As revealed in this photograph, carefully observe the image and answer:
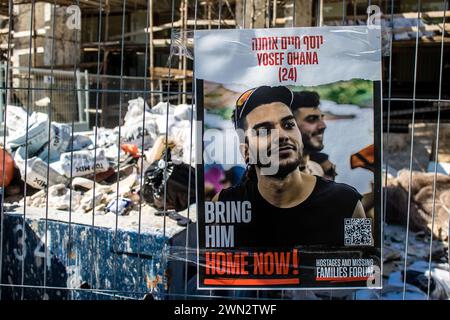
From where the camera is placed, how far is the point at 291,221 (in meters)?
3.13

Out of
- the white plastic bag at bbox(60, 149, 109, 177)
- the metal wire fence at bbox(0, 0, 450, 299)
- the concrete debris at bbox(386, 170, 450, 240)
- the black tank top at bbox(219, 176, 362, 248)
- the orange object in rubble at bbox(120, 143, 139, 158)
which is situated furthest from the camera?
the orange object in rubble at bbox(120, 143, 139, 158)

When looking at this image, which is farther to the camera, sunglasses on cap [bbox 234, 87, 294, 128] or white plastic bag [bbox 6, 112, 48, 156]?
white plastic bag [bbox 6, 112, 48, 156]

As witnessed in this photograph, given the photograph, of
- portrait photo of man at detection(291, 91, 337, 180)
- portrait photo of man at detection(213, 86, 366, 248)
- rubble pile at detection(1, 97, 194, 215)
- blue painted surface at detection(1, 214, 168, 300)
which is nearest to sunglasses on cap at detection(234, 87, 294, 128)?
portrait photo of man at detection(213, 86, 366, 248)

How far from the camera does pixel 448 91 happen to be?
15930 millimetres

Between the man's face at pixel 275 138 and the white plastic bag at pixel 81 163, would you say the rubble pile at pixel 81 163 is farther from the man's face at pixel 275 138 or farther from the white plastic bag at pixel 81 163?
the man's face at pixel 275 138

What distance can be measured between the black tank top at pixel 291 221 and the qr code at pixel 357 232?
29mm

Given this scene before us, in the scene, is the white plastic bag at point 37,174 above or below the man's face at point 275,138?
below

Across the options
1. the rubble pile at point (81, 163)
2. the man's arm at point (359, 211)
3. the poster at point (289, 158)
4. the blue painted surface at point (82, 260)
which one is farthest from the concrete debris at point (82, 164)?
the man's arm at point (359, 211)

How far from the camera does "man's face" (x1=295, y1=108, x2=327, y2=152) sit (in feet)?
9.99

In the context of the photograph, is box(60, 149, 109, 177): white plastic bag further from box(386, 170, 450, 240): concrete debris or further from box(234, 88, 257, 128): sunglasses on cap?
box(234, 88, 257, 128): sunglasses on cap

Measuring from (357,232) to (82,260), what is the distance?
94.5 inches

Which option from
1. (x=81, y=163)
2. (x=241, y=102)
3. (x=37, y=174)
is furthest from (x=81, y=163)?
(x=241, y=102)

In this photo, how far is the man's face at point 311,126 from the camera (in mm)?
3045
